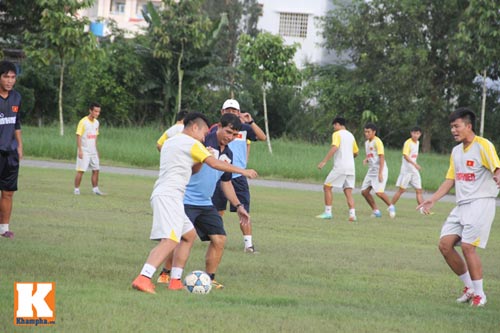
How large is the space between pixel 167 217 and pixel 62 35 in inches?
1103

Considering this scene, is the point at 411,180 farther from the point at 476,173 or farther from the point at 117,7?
the point at 117,7

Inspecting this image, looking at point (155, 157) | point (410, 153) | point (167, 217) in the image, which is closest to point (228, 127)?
point (167, 217)

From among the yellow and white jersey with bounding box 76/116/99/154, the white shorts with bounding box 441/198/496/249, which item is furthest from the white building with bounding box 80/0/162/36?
the white shorts with bounding box 441/198/496/249

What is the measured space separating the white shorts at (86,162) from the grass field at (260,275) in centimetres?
154

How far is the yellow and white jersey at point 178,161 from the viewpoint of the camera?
8.85m

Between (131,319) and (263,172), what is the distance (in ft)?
Result: 84.5

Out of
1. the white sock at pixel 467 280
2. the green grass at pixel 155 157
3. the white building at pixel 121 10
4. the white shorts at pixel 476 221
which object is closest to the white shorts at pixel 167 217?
the white shorts at pixel 476 221

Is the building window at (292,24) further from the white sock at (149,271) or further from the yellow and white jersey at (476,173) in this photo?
the white sock at (149,271)

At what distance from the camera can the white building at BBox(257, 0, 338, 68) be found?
225 feet

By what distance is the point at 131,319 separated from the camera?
732 cm

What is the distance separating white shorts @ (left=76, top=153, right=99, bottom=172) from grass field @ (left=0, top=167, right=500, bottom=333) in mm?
1544

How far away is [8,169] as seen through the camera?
40.3 feet

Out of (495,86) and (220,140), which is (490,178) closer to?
(220,140)

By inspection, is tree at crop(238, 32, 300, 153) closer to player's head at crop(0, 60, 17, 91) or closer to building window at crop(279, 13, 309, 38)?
player's head at crop(0, 60, 17, 91)
